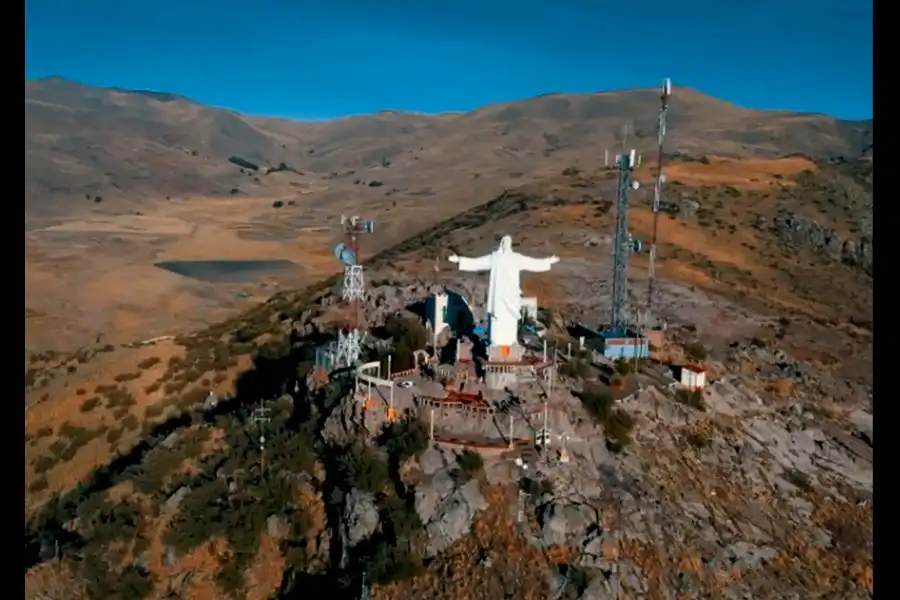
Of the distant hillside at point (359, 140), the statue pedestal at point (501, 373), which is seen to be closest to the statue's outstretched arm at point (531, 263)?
the statue pedestal at point (501, 373)

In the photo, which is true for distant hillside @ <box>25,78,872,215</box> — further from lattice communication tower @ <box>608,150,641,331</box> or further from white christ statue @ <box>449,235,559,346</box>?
white christ statue @ <box>449,235,559,346</box>

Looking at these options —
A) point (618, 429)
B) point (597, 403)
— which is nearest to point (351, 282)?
point (597, 403)

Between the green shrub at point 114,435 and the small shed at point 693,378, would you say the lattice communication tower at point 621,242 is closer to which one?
the small shed at point 693,378

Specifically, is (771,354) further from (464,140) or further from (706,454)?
(464,140)

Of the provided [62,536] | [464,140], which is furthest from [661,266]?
[464,140]

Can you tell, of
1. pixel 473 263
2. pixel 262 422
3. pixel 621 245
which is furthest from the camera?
pixel 621 245

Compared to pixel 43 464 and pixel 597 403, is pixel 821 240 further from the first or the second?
pixel 43 464

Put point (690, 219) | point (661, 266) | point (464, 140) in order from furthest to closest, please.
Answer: point (464, 140)
point (690, 219)
point (661, 266)
